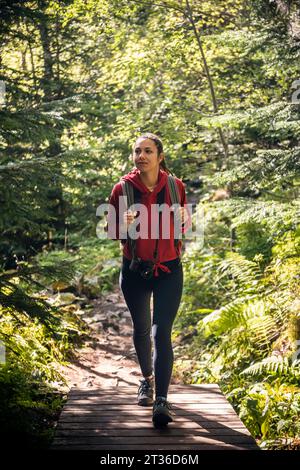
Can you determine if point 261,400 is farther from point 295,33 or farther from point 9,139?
point 295,33

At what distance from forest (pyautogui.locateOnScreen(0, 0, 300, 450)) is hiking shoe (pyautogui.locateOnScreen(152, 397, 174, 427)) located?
909 millimetres

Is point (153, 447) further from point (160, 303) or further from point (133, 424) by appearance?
point (160, 303)

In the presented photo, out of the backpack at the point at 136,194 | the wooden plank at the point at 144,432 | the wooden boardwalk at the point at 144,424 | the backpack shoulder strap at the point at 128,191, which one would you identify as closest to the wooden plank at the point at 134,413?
the wooden boardwalk at the point at 144,424

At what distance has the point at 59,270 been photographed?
5.53 meters

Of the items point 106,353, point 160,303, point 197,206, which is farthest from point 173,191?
point 197,206

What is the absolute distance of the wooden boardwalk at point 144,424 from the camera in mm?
4789

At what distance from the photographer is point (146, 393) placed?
5746 mm

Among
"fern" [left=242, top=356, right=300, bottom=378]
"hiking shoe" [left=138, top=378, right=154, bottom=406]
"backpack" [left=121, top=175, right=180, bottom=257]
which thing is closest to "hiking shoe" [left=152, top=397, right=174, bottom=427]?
"hiking shoe" [left=138, top=378, right=154, bottom=406]

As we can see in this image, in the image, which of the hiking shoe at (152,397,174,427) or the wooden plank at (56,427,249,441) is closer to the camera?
the wooden plank at (56,427,249,441)

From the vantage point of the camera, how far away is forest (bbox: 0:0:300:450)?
609cm

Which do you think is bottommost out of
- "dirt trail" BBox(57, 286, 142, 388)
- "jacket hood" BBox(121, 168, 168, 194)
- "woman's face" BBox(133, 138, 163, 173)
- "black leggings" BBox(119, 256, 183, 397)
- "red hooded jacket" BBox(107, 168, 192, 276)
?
"dirt trail" BBox(57, 286, 142, 388)

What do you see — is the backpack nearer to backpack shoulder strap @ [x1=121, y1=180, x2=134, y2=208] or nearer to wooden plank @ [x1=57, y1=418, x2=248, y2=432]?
backpack shoulder strap @ [x1=121, y1=180, x2=134, y2=208]

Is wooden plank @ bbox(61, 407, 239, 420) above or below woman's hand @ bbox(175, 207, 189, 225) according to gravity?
below

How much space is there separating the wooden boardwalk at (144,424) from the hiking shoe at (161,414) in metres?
0.06
